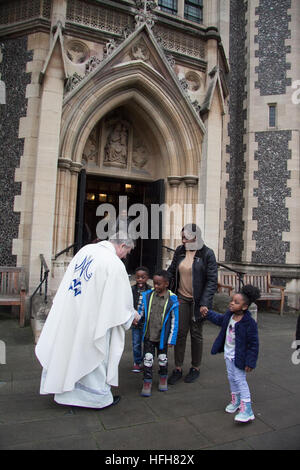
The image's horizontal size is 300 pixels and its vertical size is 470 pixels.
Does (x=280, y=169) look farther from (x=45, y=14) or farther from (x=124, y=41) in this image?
(x=45, y=14)

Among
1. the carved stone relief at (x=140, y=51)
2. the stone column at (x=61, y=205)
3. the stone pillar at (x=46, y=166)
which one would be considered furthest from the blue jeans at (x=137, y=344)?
the carved stone relief at (x=140, y=51)

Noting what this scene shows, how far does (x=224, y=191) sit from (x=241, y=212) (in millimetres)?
772

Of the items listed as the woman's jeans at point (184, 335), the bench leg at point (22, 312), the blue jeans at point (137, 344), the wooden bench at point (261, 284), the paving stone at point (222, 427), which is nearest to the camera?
the paving stone at point (222, 427)

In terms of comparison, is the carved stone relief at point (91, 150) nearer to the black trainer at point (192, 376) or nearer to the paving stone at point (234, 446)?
the black trainer at point (192, 376)

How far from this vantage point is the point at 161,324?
11.8ft

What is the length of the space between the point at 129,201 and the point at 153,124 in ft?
8.15

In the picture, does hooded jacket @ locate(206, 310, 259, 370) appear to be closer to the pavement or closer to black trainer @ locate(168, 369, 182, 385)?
the pavement

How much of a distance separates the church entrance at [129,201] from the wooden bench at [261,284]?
1.75 meters

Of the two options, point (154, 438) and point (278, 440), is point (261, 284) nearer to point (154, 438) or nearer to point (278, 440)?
point (278, 440)

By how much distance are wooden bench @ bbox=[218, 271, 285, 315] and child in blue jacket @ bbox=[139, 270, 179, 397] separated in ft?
16.4

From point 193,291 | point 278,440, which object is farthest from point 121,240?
point 278,440

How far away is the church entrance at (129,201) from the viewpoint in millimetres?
8798

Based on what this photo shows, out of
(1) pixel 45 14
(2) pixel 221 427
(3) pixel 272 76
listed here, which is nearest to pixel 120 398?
(2) pixel 221 427

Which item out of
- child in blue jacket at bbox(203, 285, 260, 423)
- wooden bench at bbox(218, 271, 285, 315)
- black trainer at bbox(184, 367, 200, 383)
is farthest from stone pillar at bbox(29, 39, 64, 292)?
child in blue jacket at bbox(203, 285, 260, 423)
